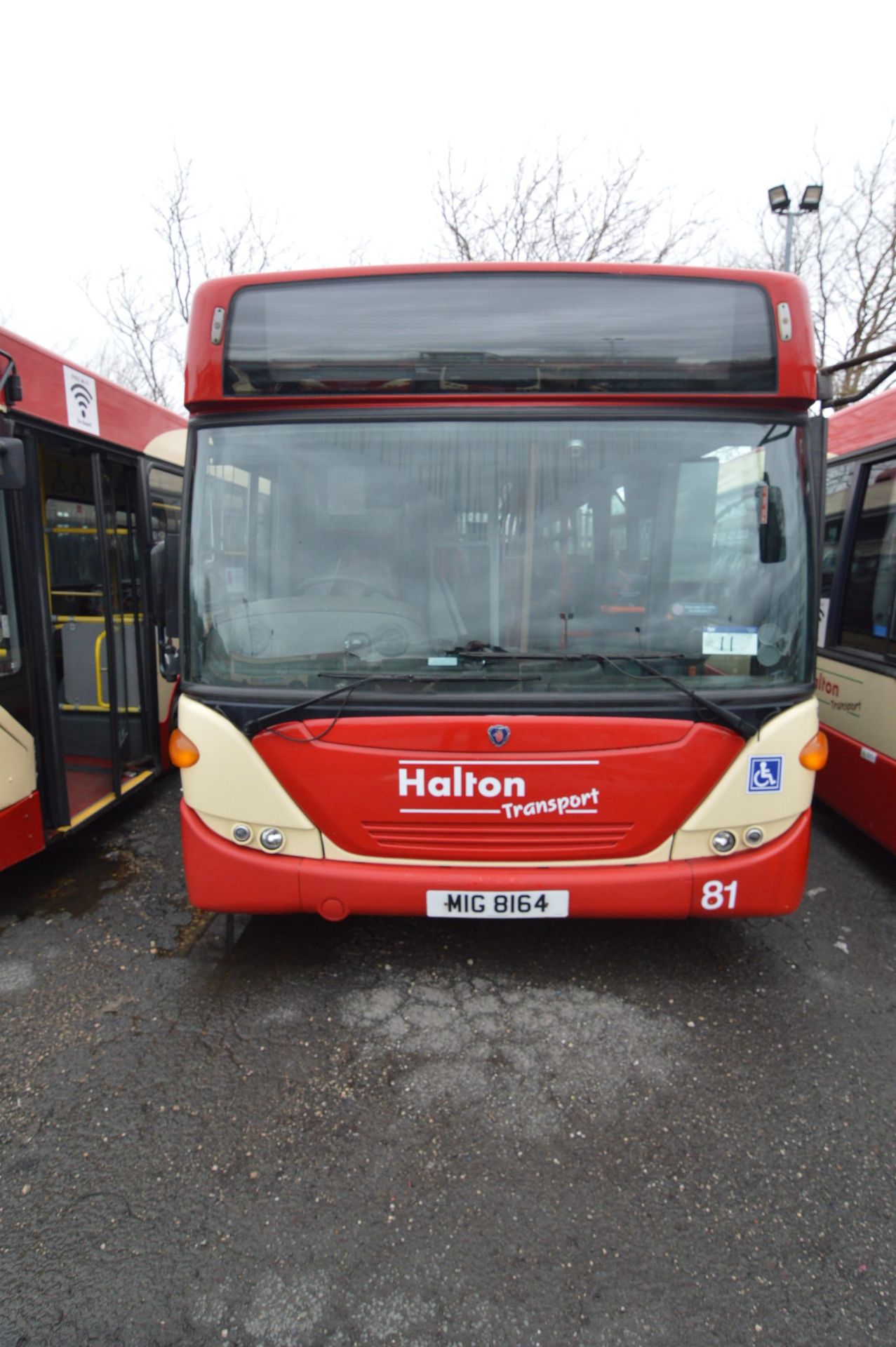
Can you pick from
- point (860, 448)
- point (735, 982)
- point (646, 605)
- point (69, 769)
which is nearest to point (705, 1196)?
point (735, 982)

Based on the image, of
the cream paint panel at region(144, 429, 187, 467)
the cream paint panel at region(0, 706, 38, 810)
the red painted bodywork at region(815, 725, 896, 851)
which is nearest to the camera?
the cream paint panel at region(0, 706, 38, 810)

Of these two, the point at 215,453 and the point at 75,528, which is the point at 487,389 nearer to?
the point at 215,453

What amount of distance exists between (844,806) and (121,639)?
5382mm

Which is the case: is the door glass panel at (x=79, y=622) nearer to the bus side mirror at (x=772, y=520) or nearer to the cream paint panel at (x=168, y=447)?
the cream paint panel at (x=168, y=447)

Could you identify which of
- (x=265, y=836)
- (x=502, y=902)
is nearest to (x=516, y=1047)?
(x=502, y=902)

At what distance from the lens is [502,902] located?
302cm

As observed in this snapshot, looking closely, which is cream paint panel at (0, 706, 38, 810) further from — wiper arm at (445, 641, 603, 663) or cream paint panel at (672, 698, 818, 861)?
cream paint panel at (672, 698, 818, 861)

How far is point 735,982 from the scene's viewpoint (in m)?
3.38

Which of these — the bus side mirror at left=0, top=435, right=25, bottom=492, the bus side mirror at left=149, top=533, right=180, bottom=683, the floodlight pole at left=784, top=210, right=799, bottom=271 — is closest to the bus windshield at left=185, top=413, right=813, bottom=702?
the bus side mirror at left=149, top=533, right=180, bottom=683

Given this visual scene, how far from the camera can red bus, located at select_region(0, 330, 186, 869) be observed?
3863 millimetres

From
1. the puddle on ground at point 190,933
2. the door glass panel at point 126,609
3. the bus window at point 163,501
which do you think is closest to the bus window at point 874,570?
the puddle on ground at point 190,933

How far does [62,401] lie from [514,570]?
308 cm

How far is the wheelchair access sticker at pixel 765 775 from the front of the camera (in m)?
2.96

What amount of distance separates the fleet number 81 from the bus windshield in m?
0.81
